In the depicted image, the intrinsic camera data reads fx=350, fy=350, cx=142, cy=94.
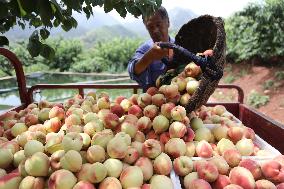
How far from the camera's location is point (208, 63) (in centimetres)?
204

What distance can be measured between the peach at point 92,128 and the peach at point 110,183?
1.41 ft

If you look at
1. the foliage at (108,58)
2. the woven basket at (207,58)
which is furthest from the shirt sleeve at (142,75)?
the foliage at (108,58)

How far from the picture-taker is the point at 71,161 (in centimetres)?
167

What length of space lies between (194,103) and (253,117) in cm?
83

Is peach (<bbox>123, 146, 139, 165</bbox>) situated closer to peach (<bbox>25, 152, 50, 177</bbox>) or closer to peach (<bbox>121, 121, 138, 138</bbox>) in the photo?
peach (<bbox>121, 121, 138, 138</bbox>)

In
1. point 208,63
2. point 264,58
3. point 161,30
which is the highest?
point 161,30

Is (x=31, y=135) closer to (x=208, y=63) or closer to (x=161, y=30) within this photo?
(x=208, y=63)

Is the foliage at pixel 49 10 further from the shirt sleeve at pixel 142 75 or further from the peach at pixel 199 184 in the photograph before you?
the peach at pixel 199 184

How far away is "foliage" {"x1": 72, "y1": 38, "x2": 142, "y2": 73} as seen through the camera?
57.7ft

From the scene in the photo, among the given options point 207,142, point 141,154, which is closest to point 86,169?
point 141,154

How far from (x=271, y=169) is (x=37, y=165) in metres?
1.16

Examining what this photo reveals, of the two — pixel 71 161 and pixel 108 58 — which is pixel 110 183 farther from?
pixel 108 58

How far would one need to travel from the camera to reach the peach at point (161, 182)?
167cm

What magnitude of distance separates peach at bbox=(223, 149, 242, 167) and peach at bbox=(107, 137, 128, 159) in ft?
1.88
